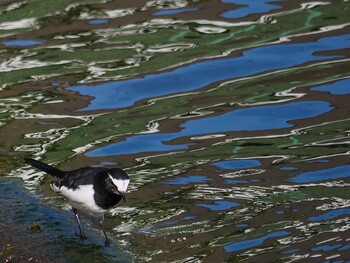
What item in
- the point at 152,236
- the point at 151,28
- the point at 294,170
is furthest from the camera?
the point at 151,28

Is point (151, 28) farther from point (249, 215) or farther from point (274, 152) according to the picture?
point (249, 215)

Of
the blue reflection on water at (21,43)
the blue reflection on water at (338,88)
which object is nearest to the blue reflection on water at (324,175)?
the blue reflection on water at (338,88)

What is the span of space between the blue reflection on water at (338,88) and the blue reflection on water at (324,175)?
2.02 m

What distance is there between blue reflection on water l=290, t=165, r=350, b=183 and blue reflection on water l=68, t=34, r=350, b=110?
9.24 feet

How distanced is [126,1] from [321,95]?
13.6 ft

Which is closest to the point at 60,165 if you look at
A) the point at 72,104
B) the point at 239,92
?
the point at 72,104

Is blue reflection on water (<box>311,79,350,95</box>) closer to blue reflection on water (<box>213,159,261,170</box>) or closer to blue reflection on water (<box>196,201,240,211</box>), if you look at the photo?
blue reflection on water (<box>213,159,261,170</box>)

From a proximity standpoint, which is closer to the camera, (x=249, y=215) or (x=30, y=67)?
(x=249, y=215)

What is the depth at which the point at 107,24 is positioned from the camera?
14086 mm

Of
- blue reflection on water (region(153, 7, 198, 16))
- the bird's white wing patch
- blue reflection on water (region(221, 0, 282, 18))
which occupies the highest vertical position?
the bird's white wing patch

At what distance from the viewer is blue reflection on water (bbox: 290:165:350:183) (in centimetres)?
950

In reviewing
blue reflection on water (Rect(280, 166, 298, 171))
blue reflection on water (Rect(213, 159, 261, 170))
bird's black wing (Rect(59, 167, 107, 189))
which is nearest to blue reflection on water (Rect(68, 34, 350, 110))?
blue reflection on water (Rect(213, 159, 261, 170))

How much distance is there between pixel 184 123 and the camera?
11.1 m

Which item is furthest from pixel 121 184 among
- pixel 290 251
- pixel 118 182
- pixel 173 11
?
pixel 173 11
